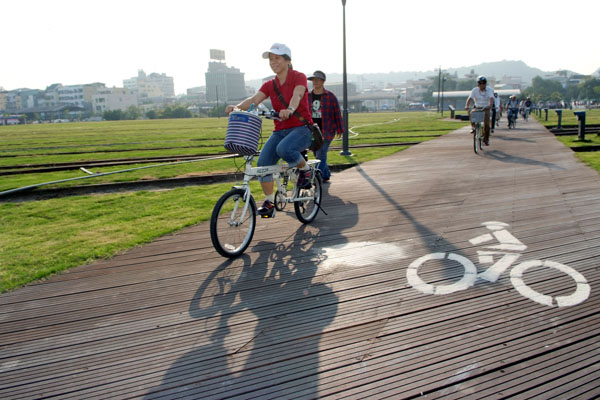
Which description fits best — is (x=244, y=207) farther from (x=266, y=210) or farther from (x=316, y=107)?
(x=316, y=107)

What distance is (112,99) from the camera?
175m

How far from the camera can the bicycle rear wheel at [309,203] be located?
5867 millimetres

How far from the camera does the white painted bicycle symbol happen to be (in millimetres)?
3504

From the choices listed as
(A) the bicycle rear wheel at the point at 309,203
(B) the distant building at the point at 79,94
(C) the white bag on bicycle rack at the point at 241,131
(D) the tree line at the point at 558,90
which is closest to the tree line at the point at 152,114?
(B) the distant building at the point at 79,94

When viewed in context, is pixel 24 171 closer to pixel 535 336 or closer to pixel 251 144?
pixel 251 144

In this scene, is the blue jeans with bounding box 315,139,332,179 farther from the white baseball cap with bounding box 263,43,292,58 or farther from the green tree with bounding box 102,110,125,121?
the green tree with bounding box 102,110,125,121

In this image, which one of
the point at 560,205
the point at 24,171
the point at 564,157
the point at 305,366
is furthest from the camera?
the point at 24,171

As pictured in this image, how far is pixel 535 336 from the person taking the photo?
2.96 meters

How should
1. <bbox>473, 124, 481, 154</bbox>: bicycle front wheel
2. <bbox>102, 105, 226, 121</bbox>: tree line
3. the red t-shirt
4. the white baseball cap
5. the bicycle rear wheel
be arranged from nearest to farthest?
the white baseball cap < the red t-shirt < the bicycle rear wheel < <bbox>473, 124, 481, 154</bbox>: bicycle front wheel < <bbox>102, 105, 226, 121</bbox>: tree line

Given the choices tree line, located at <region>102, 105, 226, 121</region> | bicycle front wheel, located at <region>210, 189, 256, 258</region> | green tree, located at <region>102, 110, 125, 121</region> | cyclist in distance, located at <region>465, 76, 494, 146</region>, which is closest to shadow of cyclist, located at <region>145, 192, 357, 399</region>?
bicycle front wheel, located at <region>210, 189, 256, 258</region>

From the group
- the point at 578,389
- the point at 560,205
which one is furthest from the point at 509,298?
the point at 560,205

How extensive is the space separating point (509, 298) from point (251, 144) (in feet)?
8.52

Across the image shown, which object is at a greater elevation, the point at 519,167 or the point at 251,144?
the point at 251,144

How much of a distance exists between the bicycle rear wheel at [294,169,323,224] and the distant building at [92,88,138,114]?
17786 centimetres
